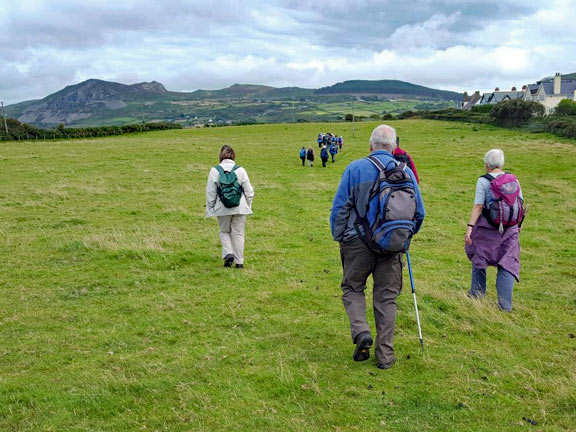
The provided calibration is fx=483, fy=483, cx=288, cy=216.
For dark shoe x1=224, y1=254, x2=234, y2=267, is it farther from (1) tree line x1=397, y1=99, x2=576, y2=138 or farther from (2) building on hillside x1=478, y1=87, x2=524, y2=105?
(2) building on hillside x1=478, y1=87, x2=524, y2=105

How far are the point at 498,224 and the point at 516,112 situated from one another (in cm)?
6520

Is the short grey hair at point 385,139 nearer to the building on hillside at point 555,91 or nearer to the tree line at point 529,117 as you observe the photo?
the tree line at point 529,117

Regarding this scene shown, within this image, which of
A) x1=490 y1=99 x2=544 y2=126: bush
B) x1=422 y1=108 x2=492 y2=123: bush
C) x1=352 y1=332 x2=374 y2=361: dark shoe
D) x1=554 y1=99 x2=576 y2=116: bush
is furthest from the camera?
x1=422 y1=108 x2=492 y2=123: bush

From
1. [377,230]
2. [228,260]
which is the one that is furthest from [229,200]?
[377,230]

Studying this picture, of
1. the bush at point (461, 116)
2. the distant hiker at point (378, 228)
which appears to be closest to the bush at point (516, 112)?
the bush at point (461, 116)

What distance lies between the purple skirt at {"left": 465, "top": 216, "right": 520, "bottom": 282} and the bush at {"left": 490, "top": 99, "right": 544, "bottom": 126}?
63.4 meters

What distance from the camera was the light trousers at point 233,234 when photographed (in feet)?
32.8

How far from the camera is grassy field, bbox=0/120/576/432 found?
4844mm

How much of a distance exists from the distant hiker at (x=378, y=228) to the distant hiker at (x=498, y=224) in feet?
7.50

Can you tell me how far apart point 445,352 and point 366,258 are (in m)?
1.76

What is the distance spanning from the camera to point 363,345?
5684mm

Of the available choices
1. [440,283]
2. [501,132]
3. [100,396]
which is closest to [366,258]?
[100,396]

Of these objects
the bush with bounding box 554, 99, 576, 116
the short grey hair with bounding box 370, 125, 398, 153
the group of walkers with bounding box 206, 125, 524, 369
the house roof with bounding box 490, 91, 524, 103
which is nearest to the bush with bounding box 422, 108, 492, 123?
the bush with bounding box 554, 99, 576, 116

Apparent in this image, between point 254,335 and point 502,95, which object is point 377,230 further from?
point 502,95
